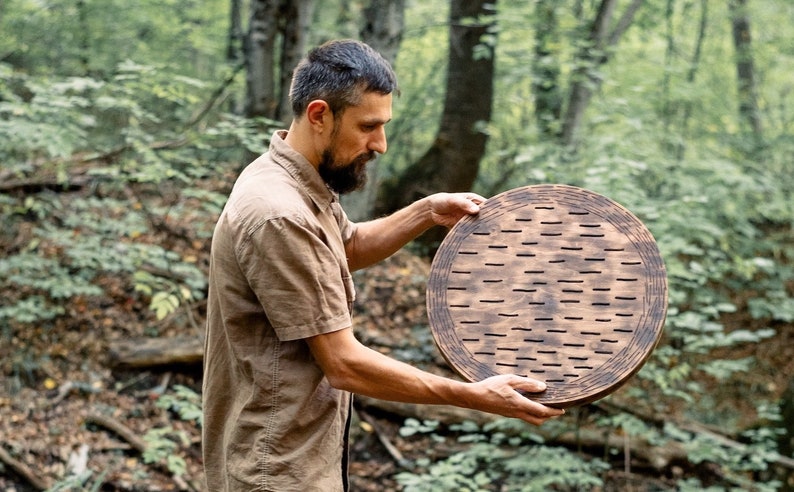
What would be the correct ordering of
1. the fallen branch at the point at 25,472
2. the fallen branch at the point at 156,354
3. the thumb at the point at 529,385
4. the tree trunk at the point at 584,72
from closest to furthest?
1. the thumb at the point at 529,385
2. the fallen branch at the point at 25,472
3. the fallen branch at the point at 156,354
4. the tree trunk at the point at 584,72

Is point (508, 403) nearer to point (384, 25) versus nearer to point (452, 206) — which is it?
point (452, 206)

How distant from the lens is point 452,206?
248 cm

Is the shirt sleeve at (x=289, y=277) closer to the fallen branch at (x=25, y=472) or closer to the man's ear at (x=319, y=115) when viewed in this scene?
the man's ear at (x=319, y=115)

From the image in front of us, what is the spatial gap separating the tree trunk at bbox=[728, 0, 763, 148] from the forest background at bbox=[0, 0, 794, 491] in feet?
0.14

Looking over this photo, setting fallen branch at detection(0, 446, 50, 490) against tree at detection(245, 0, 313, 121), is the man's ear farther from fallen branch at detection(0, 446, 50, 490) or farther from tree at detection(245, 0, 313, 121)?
tree at detection(245, 0, 313, 121)

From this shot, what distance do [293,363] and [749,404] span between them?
583 centimetres

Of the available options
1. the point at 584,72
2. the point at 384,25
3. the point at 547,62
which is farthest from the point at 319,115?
the point at 584,72

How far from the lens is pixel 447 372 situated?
5746 mm

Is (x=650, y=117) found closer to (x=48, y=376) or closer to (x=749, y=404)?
(x=749, y=404)

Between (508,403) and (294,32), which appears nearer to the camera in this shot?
(508,403)

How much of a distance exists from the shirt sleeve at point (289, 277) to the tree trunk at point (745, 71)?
674 centimetres

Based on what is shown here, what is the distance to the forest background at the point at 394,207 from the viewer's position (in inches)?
172

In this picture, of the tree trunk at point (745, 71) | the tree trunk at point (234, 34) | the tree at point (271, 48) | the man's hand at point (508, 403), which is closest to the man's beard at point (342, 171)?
the man's hand at point (508, 403)

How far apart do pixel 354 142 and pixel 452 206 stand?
56 centimetres
